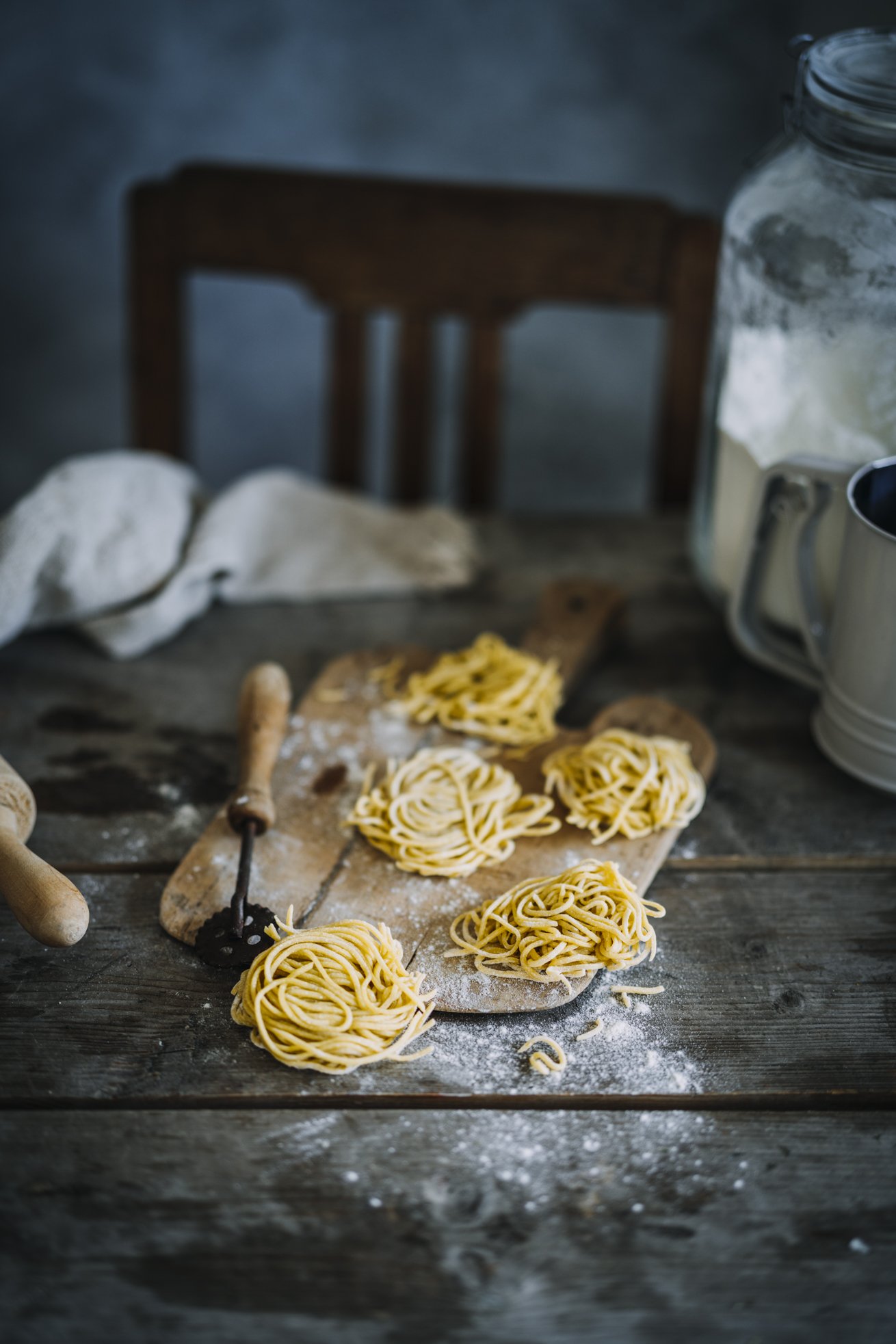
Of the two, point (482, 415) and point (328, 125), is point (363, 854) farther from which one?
point (328, 125)

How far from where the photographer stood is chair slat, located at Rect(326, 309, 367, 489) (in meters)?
1.59

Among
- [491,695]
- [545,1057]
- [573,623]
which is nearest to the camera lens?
[545,1057]

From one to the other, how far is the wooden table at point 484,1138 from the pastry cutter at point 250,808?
0.03 meters

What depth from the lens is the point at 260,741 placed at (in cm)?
103

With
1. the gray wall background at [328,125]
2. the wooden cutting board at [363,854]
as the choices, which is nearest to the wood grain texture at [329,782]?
the wooden cutting board at [363,854]

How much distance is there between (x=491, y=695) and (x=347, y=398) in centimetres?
65

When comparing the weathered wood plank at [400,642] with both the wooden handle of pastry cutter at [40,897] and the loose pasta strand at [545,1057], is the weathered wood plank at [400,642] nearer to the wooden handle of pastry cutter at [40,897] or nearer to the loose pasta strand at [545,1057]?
the wooden handle of pastry cutter at [40,897]

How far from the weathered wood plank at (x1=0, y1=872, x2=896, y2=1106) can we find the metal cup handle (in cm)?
29

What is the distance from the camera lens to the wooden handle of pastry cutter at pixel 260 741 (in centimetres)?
95

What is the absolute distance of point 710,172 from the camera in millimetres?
2055

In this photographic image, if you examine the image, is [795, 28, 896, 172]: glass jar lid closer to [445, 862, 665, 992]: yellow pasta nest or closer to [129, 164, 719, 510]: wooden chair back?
[129, 164, 719, 510]: wooden chair back

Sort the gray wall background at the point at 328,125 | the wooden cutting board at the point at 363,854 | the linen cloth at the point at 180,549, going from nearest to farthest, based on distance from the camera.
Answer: the wooden cutting board at the point at 363,854, the linen cloth at the point at 180,549, the gray wall background at the point at 328,125

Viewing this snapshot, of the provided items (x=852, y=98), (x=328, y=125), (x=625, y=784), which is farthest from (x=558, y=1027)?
(x=328, y=125)

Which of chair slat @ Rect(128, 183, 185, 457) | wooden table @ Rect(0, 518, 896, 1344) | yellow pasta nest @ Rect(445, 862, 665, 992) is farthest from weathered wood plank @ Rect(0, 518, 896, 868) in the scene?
chair slat @ Rect(128, 183, 185, 457)
